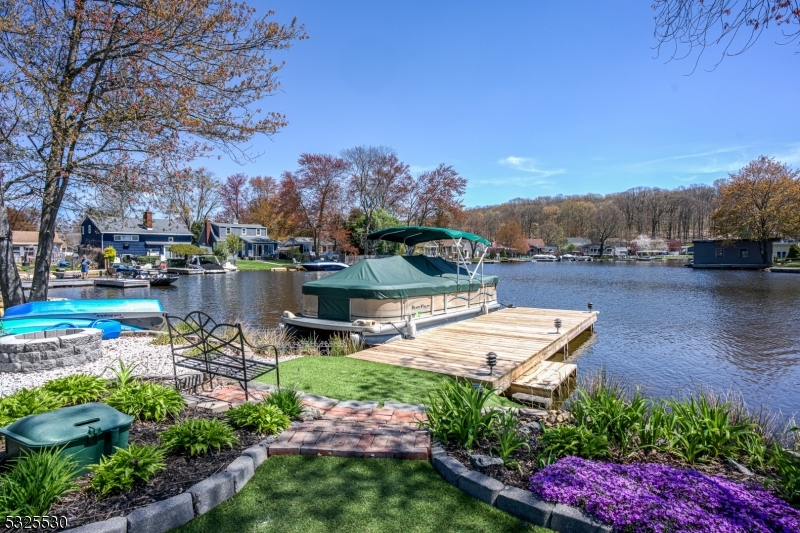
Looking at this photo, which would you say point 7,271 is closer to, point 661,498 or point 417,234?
point 417,234

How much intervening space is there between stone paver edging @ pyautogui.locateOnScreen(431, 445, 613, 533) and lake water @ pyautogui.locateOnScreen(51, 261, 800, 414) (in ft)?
24.9

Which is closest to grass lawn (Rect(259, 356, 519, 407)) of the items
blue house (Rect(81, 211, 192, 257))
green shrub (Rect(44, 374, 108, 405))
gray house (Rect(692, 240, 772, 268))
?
green shrub (Rect(44, 374, 108, 405))

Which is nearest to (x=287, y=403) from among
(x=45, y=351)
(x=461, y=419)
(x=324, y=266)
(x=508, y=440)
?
(x=461, y=419)

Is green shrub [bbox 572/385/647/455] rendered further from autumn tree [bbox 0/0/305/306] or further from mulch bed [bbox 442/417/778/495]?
autumn tree [bbox 0/0/305/306]

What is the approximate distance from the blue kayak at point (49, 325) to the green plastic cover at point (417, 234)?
25.3ft

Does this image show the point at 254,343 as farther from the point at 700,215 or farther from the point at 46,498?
the point at 700,215

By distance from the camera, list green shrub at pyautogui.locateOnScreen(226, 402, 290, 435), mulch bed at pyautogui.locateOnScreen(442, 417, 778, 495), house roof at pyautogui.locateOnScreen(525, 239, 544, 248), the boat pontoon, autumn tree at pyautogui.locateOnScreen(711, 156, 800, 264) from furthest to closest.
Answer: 1. house roof at pyautogui.locateOnScreen(525, 239, 544, 248)
2. autumn tree at pyautogui.locateOnScreen(711, 156, 800, 264)
3. the boat pontoon
4. green shrub at pyautogui.locateOnScreen(226, 402, 290, 435)
5. mulch bed at pyautogui.locateOnScreen(442, 417, 778, 495)

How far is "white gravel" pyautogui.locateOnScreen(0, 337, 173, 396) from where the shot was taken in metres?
6.40

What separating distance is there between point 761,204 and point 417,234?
53.9m

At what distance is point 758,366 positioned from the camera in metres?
11.3

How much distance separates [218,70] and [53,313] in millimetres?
7353

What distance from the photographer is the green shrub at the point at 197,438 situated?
373cm

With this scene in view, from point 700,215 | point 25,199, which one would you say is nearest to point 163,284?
point 25,199

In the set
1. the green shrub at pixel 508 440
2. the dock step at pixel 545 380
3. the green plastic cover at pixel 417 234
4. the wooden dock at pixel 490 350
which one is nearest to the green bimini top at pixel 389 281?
the green plastic cover at pixel 417 234
